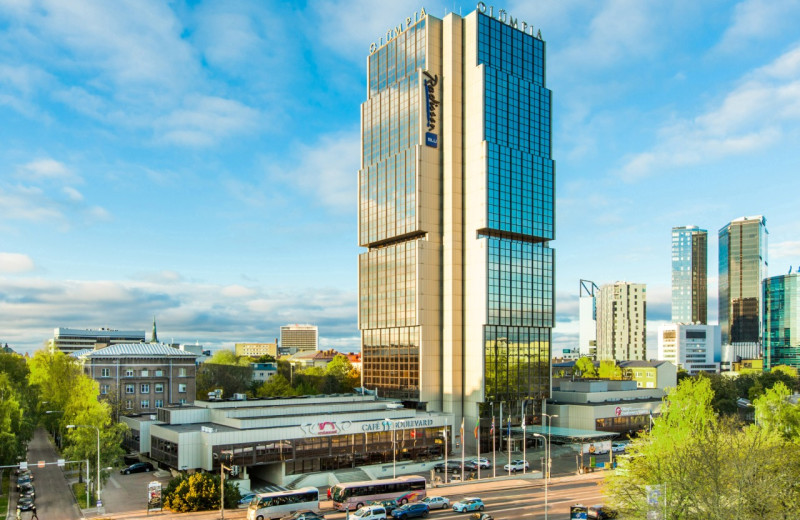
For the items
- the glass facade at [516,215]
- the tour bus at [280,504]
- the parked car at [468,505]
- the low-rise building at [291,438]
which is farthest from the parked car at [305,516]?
the glass facade at [516,215]

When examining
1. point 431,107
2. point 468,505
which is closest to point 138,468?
point 468,505

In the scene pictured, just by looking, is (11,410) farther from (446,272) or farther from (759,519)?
(759,519)

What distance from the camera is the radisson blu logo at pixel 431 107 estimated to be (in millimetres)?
127312

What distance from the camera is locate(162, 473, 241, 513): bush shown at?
7107 centimetres

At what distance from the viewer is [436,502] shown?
72562 millimetres

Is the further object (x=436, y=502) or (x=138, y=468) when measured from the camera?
(x=138, y=468)

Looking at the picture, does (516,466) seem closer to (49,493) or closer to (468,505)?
(468,505)

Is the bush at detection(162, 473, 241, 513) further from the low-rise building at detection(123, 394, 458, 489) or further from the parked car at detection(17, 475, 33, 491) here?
the parked car at detection(17, 475, 33, 491)

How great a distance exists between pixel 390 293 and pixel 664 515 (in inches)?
3373

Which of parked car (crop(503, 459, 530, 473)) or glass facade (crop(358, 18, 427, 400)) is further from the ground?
glass facade (crop(358, 18, 427, 400))

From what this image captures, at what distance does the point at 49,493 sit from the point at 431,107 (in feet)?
297

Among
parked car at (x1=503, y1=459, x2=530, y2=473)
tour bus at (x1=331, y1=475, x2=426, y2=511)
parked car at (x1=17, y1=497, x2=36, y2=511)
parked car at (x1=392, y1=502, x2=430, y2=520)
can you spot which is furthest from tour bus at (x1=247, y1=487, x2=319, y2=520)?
parked car at (x1=503, y1=459, x2=530, y2=473)

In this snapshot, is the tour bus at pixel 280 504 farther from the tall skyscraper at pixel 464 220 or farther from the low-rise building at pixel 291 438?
the tall skyscraper at pixel 464 220

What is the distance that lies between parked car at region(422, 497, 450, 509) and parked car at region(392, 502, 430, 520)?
286cm
